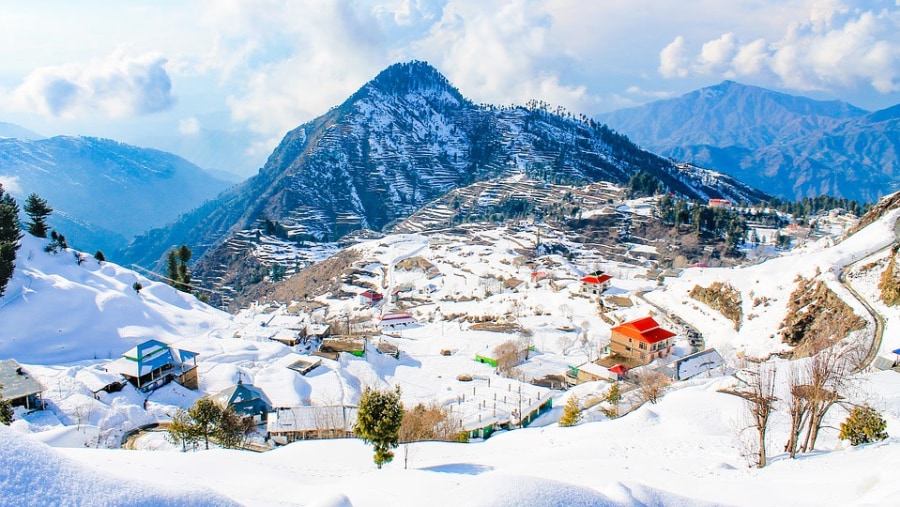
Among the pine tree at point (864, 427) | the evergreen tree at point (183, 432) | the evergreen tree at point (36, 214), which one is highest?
the evergreen tree at point (36, 214)

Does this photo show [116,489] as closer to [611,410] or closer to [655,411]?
[655,411]

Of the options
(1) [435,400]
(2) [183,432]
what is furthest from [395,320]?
(2) [183,432]

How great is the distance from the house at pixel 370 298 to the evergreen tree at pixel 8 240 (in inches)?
1858

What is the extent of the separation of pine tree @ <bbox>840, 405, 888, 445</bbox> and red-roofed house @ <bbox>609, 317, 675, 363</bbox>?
84.9 feet

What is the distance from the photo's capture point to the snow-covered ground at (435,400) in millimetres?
8203

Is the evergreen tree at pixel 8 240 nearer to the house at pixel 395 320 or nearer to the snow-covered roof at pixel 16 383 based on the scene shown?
the snow-covered roof at pixel 16 383

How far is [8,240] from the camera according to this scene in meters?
39.5

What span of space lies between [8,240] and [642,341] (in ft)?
178

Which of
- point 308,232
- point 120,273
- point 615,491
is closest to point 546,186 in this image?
point 308,232

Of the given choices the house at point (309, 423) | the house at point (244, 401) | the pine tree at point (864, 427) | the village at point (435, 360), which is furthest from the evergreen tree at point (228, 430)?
the pine tree at point (864, 427)

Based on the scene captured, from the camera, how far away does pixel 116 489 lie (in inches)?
235

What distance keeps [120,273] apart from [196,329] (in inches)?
525

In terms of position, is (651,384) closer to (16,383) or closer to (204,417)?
(204,417)

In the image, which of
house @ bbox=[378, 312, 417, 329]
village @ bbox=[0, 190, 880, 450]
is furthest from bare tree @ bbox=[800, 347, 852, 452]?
house @ bbox=[378, 312, 417, 329]
